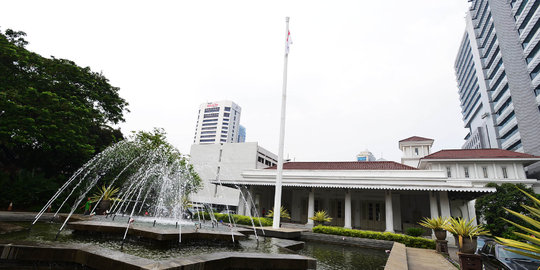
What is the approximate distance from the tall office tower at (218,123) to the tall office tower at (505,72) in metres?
81.8

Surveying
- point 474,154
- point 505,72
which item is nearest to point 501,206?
point 474,154

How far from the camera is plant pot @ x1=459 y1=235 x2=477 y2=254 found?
7.86m

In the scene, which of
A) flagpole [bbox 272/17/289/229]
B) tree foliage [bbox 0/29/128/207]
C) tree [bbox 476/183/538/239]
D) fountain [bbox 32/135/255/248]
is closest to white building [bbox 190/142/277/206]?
fountain [bbox 32/135/255/248]

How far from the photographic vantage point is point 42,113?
1501 cm

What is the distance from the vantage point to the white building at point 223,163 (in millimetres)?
49500

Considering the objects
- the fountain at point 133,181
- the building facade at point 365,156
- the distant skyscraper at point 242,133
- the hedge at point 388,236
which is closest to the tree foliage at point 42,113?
the fountain at point 133,181

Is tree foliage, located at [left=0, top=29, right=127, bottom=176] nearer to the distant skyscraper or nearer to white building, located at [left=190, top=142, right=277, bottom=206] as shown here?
white building, located at [left=190, top=142, right=277, bottom=206]

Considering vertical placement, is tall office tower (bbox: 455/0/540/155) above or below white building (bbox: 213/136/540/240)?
above

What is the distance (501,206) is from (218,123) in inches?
3714

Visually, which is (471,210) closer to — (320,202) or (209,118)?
(320,202)

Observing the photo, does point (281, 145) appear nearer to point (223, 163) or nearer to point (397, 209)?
point (397, 209)

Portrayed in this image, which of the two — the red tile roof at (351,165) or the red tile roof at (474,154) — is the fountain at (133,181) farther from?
the red tile roof at (474,154)

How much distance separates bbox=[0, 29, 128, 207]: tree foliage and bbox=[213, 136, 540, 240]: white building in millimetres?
11876

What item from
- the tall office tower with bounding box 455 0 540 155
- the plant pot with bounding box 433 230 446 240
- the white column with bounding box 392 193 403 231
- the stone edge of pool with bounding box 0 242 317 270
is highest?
the tall office tower with bounding box 455 0 540 155
